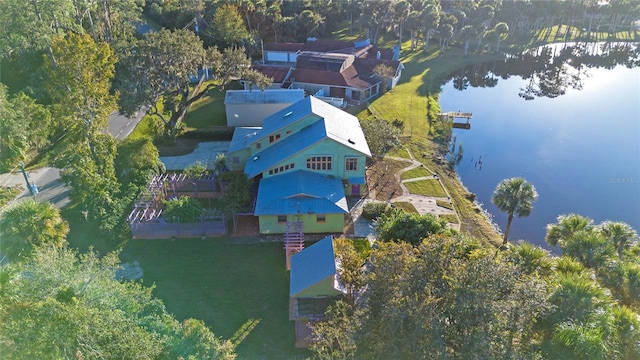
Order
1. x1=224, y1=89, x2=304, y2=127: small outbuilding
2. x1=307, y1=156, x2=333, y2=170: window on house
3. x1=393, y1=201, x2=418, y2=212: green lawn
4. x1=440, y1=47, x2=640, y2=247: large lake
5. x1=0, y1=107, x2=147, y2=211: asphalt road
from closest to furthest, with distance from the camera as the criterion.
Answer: x1=307, y1=156, x2=333, y2=170: window on house < x1=393, y1=201, x2=418, y2=212: green lawn < x1=0, y1=107, x2=147, y2=211: asphalt road < x1=440, y1=47, x2=640, y2=247: large lake < x1=224, y1=89, x2=304, y2=127: small outbuilding

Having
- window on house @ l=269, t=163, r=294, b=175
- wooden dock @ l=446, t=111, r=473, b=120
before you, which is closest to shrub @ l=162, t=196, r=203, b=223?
window on house @ l=269, t=163, r=294, b=175

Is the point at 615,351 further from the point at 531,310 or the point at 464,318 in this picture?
the point at 464,318

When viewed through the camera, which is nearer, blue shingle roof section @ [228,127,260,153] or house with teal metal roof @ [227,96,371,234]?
house with teal metal roof @ [227,96,371,234]

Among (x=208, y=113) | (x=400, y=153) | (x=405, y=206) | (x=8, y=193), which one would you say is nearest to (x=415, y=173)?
(x=400, y=153)

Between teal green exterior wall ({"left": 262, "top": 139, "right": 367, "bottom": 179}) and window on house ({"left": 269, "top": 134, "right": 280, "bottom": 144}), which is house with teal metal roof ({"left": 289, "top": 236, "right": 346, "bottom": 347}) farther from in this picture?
window on house ({"left": 269, "top": 134, "right": 280, "bottom": 144})

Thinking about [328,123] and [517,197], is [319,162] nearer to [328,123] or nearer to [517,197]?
[328,123]

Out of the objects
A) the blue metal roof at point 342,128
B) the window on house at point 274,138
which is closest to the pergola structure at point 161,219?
the window on house at point 274,138
